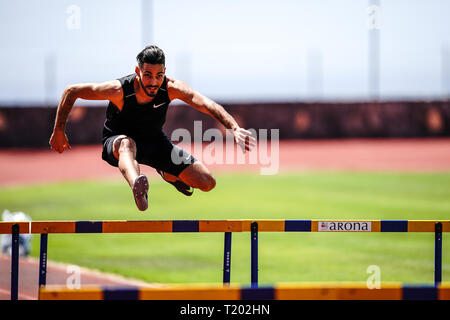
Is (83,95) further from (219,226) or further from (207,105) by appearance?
(219,226)

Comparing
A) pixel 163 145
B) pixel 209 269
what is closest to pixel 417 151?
pixel 209 269

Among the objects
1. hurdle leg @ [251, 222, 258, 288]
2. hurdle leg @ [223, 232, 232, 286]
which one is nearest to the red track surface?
hurdle leg @ [223, 232, 232, 286]

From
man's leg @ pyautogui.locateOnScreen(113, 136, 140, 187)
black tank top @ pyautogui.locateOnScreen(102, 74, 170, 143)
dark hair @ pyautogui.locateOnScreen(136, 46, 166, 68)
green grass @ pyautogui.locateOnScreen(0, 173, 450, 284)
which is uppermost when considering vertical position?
dark hair @ pyautogui.locateOnScreen(136, 46, 166, 68)

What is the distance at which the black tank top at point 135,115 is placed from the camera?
5.37 m

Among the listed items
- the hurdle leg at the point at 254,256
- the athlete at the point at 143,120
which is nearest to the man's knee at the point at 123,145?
the athlete at the point at 143,120

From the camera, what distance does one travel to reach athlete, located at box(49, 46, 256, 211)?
203 inches

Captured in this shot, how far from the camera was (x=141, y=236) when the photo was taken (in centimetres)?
1463

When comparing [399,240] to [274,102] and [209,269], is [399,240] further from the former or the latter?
[274,102]

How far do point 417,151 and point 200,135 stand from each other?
10.4 metres

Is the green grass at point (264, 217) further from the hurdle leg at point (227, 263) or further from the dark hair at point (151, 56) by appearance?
the dark hair at point (151, 56)

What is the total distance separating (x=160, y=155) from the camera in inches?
230

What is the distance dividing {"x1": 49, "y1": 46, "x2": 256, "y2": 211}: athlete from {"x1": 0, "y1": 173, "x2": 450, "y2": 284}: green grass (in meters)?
4.31

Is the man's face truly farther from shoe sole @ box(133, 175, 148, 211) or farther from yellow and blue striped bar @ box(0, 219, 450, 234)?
yellow and blue striped bar @ box(0, 219, 450, 234)
